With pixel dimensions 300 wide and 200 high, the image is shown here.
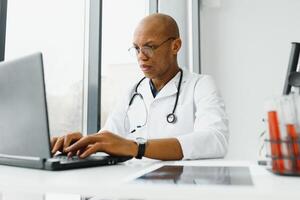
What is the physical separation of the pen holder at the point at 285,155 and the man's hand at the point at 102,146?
349mm

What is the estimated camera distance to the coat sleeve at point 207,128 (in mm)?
920

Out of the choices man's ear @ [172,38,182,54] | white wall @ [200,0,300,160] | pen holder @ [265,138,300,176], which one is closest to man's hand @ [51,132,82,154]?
pen holder @ [265,138,300,176]

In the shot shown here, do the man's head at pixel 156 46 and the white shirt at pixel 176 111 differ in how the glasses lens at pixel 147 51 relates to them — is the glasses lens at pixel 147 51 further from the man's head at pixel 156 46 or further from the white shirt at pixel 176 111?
the white shirt at pixel 176 111

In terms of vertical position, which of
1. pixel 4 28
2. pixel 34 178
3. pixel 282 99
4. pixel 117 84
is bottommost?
pixel 34 178

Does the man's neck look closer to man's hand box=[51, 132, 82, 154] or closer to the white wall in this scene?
→ man's hand box=[51, 132, 82, 154]

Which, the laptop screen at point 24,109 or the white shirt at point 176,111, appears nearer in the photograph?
the laptop screen at point 24,109

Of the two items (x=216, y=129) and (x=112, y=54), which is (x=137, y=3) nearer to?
(x=112, y=54)

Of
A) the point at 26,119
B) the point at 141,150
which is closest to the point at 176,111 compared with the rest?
the point at 141,150

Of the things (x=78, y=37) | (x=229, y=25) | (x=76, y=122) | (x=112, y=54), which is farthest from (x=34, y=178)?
(x=229, y=25)

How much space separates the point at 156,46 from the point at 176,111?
0.31 metres

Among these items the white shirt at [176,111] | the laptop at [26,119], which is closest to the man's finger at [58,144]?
the laptop at [26,119]

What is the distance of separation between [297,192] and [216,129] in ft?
2.10

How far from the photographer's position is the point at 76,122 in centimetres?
A: 168

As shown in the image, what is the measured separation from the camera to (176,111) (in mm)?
1279
